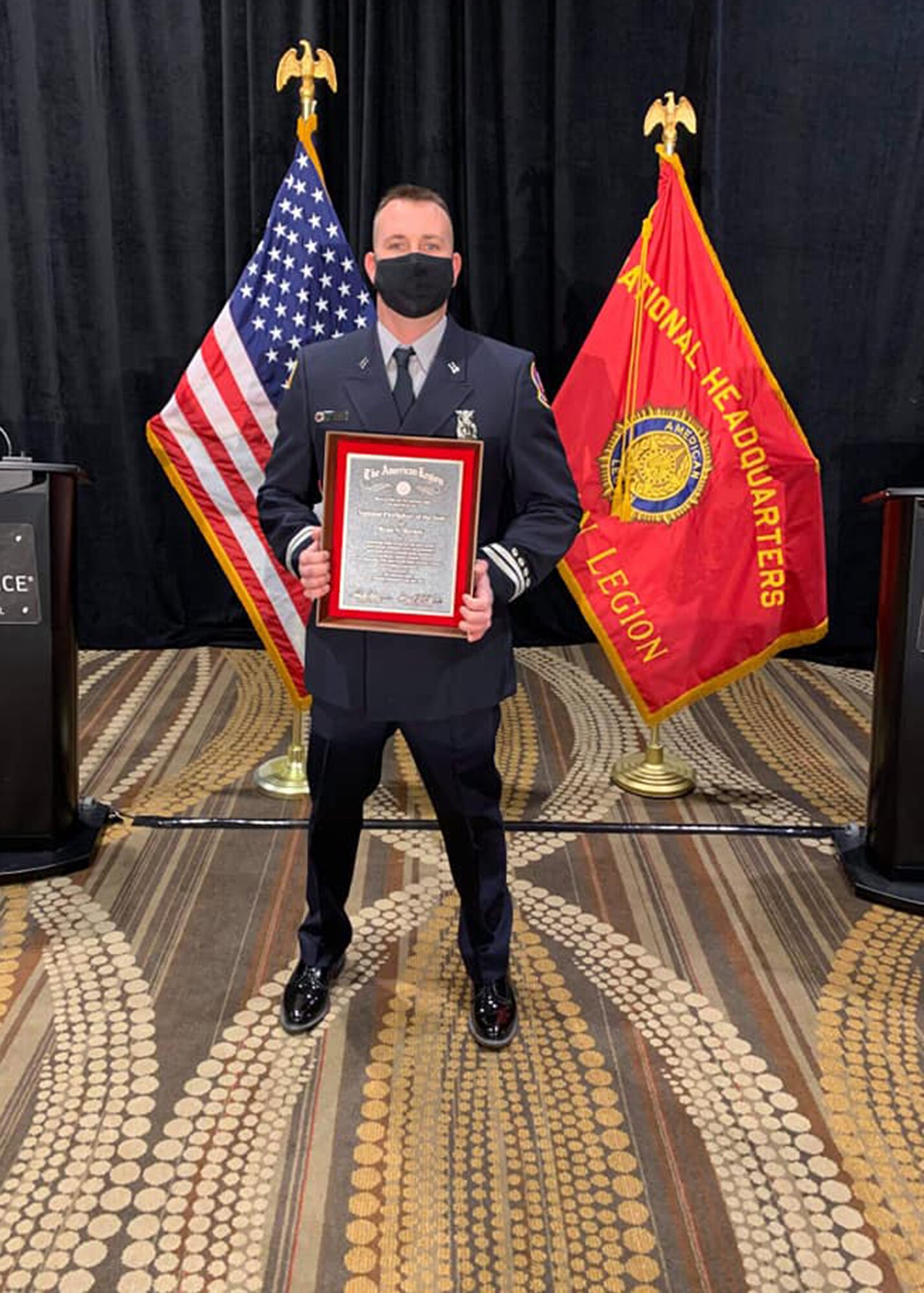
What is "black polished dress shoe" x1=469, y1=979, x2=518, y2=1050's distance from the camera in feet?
6.54

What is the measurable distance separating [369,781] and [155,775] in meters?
1.51

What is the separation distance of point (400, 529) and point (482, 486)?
0.58 feet

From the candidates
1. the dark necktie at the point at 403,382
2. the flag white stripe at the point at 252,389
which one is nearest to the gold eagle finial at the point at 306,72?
the flag white stripe at the point at 252,389

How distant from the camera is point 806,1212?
164 centimetres

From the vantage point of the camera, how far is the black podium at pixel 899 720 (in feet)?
7.96

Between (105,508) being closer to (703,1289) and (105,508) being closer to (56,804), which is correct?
(56,804)

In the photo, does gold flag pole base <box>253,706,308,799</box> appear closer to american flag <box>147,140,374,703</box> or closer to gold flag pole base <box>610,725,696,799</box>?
american flag <box>147,140,374,703</box>

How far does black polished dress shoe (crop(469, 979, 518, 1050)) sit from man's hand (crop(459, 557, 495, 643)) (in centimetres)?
75

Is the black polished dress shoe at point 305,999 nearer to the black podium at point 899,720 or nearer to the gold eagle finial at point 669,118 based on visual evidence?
the black podium at point 899,720

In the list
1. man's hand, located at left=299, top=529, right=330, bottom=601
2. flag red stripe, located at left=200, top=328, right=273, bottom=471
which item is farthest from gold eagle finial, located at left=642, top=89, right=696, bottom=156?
man's hand, located at left=299, top=529, right=330, bottom=601

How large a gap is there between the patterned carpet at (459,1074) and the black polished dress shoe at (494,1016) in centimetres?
3

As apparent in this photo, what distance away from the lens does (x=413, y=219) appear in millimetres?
1705

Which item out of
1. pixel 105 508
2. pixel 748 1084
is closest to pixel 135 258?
pixel 105 508

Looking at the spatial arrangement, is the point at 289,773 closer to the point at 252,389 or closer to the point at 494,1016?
the point at 252,389
